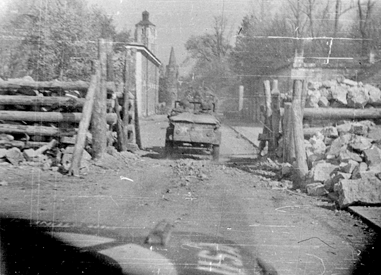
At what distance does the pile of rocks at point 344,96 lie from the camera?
906 cm

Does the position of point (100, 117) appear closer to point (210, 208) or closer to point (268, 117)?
point (210, 208)

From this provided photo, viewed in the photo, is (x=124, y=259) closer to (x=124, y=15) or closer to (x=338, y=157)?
(x=124, y=15)

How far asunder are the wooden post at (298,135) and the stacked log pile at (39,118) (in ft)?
14.2

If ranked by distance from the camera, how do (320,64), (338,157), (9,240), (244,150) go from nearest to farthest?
(9,240), (338,157), (244,150), (320,64)

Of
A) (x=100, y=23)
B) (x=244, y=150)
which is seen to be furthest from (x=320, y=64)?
(x=100, y=23)

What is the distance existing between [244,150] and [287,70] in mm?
7684

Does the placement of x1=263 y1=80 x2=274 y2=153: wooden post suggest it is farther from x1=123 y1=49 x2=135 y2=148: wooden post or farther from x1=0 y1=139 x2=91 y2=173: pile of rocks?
x1=0 y1=139 x2=91 y2=173: pile of rocks

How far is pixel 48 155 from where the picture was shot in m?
8.14

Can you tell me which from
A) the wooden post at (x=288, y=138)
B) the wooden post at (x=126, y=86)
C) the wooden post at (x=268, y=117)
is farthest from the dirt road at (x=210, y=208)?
the wooden post at (x=126, y=86)

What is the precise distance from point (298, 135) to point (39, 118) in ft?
18.4

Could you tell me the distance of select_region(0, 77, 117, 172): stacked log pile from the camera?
8211 millimetres

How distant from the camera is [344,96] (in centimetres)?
938

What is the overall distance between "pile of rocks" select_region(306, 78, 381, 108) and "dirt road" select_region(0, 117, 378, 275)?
2.76m

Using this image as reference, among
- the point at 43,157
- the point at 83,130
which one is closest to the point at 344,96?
the point at 83,130
